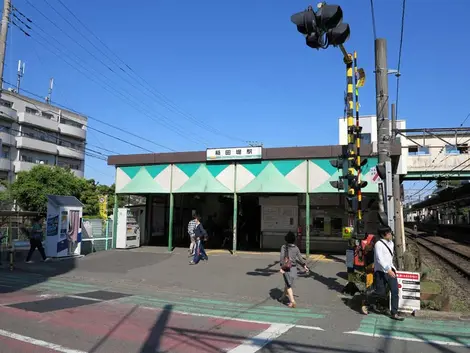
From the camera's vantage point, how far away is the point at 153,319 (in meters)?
7.71

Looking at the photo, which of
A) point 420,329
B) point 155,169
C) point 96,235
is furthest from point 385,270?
point 96,235

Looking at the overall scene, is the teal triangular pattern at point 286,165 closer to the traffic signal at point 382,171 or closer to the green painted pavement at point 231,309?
the traffic signal at point 382,171

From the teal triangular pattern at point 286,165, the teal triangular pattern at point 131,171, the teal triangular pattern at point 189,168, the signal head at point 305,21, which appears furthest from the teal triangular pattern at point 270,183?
the signal head at point 305,21

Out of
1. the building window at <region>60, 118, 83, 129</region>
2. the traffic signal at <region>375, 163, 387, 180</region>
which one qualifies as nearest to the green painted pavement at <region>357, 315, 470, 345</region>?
the traffic signal at <region>375, 163, 387, 180</region>

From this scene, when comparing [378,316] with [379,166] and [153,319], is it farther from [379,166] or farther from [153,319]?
[153,319]

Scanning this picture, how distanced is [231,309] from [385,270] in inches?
127

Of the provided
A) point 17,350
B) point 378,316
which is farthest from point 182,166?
point 17,350

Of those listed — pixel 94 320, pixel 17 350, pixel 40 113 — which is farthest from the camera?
pixel 40 113

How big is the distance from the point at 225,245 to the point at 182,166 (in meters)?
5.75

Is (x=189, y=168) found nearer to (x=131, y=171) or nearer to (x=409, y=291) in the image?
(x=131, y=171)

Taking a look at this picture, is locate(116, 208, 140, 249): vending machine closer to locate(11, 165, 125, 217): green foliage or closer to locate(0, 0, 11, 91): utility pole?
locate(0, 0, 11, 91): utility pole

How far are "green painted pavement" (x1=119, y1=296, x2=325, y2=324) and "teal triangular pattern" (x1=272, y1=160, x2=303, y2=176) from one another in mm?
8912

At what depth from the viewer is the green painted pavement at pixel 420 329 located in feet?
21.8

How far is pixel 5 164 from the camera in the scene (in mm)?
52812
